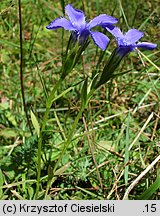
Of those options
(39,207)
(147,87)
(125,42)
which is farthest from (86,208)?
(147,87)

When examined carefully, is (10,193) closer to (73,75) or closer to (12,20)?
(73,75)

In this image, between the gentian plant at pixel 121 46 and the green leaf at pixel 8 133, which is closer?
the gentian plant at pixel 121 46

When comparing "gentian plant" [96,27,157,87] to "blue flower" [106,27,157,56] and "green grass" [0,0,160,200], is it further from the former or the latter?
"green grass" [0,0,160,200]

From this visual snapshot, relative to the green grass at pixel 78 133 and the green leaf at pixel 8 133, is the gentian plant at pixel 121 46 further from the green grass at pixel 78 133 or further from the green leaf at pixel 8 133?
the green leaf at pixel 8 133

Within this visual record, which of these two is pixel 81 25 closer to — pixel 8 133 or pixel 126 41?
pixel 126 41

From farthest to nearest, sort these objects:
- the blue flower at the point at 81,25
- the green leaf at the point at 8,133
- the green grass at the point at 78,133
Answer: the green leaf at the point at 8,133, the green grass at the point at 78,133, the blue flower at the point at 81,25

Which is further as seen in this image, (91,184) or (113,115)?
(113,115)

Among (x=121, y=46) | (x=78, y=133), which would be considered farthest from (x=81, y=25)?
(x=78, y=133)

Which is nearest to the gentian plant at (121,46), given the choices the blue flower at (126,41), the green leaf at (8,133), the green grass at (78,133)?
the blue flower at (126,41)
